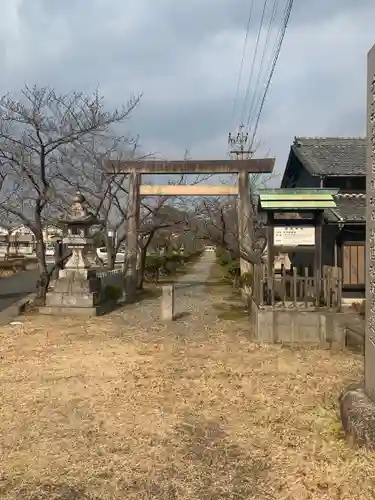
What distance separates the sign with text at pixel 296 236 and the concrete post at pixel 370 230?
6174mm

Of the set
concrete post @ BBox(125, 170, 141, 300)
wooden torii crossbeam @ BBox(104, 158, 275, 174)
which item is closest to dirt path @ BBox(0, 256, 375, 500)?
concrete post @ BBox(125, 170, 141, 300)

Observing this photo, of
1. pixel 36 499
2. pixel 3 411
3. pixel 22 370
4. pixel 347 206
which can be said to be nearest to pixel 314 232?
pixel 347 206

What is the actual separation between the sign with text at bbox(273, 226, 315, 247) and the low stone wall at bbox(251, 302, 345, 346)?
1.91 m

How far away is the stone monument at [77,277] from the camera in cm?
1338

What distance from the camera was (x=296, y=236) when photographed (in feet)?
36.6

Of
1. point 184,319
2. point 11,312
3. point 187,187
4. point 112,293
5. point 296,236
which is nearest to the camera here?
point 296,236

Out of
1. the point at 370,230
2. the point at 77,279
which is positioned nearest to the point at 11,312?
the point at 77,279

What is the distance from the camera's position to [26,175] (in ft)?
47.6

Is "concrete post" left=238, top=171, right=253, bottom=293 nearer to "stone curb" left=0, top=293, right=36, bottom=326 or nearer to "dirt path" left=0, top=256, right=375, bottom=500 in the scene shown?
"dirt path" left=0, top=256, right=375, bottom=500

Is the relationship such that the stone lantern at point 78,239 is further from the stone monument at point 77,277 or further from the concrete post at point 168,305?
the concrete post at point 168,305

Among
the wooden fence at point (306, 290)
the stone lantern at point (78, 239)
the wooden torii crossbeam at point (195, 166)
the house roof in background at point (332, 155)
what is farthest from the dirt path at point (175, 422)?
the wooden torii crossbeam at point (195, 166)

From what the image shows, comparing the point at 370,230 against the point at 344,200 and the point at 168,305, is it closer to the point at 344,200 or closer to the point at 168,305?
the point at 168,305

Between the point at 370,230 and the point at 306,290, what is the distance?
5.32 meters

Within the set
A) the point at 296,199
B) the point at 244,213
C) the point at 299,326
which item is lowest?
the point at 299,326
